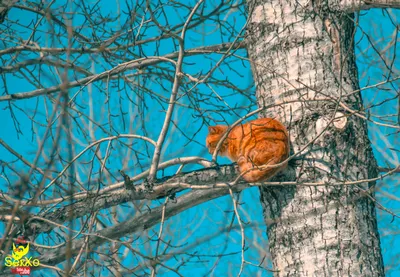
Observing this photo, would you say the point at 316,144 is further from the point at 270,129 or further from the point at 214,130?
the point at 214,130

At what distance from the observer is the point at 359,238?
322 cm

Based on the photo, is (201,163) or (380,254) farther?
(201,163)

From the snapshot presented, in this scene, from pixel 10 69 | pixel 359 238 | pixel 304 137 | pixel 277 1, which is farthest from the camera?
pixel 10 69

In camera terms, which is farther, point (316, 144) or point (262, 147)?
point (262, 147)

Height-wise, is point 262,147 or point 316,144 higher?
point 262,147

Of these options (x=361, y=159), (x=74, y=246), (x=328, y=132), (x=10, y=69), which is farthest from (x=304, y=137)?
(x=10, y=69)

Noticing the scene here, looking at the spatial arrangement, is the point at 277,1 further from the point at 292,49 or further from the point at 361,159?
the point at 361,159

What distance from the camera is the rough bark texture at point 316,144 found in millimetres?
3199

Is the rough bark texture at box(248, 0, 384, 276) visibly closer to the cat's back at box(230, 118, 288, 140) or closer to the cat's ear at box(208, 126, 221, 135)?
the cat's back at box(230, 118, 288, 140)

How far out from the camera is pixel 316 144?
337 centimetres

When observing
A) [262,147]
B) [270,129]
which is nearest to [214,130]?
[262,147]

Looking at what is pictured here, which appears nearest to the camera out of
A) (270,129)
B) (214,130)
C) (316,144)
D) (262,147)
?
(316,144)

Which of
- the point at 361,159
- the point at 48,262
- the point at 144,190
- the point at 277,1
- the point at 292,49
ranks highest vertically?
the point at 277,1

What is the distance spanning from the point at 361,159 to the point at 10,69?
2460 mm
